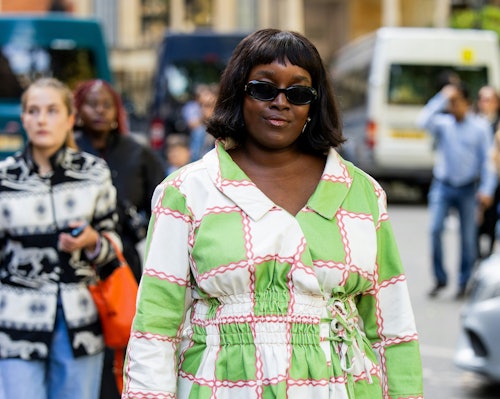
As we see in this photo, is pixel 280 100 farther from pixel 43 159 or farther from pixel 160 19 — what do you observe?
pixel 160 19

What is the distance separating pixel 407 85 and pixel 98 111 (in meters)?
16.1

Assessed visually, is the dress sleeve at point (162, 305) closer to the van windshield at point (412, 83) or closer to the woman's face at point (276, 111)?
the woman's face at point (276, 111)

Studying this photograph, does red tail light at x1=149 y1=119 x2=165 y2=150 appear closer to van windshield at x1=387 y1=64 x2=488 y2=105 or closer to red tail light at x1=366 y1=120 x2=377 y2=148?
red tail light at x1=366 y1=120 x2=377 y2=148

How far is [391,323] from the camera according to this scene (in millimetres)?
3475

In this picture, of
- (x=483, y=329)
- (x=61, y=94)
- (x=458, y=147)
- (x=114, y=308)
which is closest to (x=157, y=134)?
(x=458, y=147)

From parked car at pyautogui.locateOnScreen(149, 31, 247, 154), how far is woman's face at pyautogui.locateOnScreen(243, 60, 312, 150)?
67.3 ft

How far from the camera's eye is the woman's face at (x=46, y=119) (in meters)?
5.07

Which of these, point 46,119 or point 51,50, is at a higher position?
point 46,119

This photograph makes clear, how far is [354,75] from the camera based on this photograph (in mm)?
24922

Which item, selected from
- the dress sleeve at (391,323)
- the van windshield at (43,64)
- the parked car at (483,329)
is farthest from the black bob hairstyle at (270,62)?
the van windshield at (43,64)

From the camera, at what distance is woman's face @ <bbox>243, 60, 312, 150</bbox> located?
11.1 ft

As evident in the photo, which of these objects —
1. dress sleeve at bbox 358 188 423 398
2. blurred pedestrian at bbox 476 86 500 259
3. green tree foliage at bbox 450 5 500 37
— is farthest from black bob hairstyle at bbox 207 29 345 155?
green tree foliage at bbox 450 5 500 37

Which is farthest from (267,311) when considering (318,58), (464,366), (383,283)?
(464,366)

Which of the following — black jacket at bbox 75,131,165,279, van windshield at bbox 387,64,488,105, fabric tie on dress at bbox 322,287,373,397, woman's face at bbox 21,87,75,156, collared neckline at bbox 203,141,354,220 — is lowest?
van windshield at bbox 387,64,488,105
